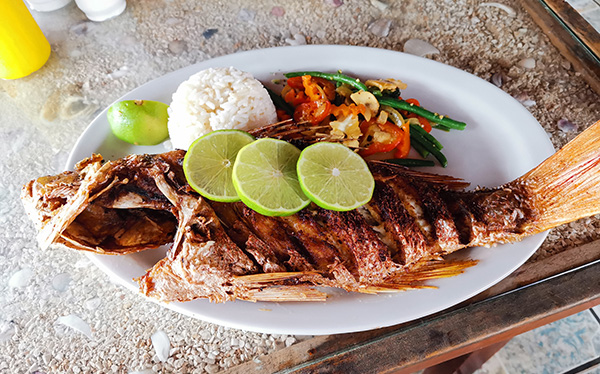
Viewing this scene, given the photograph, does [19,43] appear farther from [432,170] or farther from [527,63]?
[527,63]

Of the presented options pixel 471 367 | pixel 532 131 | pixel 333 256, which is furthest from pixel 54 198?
pixel 471 367

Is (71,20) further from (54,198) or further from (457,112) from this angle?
(457,112)

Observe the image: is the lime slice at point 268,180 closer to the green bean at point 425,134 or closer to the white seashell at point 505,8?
the green bean at point 425,134

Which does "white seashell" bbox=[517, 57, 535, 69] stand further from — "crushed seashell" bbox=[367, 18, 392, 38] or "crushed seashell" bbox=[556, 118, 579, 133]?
"crushed seashell" bbox=[367, 18, 392, 38]

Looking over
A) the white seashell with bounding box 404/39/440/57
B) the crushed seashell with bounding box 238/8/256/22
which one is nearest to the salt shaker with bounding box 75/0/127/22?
the crushed seashell with bounding box 238/8/256/22

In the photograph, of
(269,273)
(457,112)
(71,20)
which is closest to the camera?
(269,273)

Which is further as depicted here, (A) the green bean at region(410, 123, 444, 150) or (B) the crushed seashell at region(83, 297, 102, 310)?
(A) the green bean at region(410, 123, 444, 150)

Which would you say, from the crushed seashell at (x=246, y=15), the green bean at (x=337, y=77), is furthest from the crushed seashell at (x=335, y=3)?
the green bean at (x=337, y=77)
